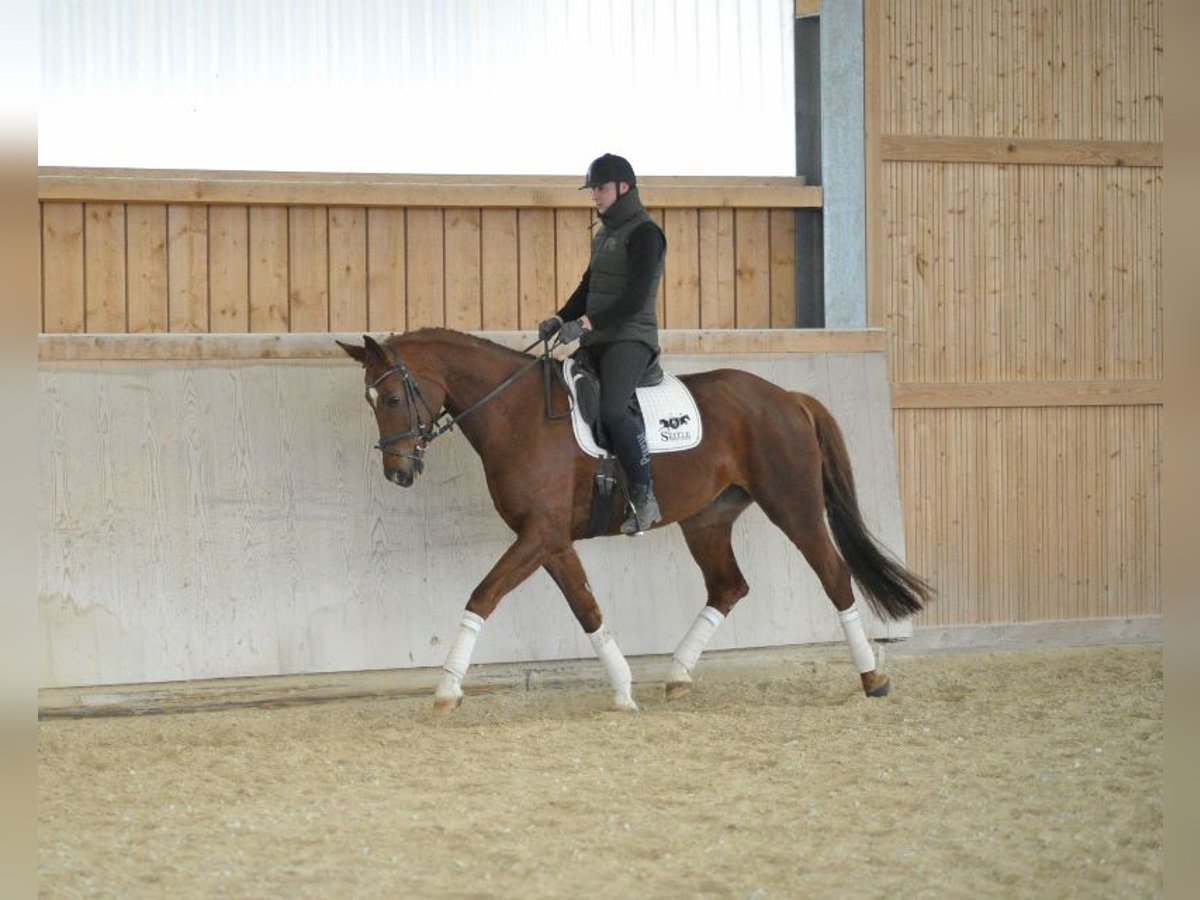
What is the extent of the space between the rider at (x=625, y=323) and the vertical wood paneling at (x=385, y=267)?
1.36 meters

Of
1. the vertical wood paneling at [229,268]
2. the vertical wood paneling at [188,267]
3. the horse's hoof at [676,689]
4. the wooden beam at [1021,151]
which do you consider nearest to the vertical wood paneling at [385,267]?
the vertical wood paneling at [229,268]

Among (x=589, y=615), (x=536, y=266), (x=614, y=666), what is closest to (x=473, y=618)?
(x=589, y=615)

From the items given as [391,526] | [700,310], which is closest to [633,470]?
[391,526]

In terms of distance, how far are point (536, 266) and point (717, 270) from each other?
0.95 meters

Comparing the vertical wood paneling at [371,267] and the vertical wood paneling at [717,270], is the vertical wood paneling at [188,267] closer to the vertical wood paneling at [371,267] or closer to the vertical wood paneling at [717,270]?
the vertical wood paneling at [371,267]

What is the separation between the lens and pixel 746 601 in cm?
709

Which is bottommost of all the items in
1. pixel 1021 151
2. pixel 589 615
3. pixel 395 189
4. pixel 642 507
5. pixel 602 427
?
pixel 589 615

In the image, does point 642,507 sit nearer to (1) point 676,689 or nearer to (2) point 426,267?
(1) point 676,689

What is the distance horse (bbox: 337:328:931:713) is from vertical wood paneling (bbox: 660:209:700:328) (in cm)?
106

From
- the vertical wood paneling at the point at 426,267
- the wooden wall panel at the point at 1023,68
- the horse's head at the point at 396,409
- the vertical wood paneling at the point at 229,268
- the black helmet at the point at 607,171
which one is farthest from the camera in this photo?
the wooden wall panel at the point at 1023,68

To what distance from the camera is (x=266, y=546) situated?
6414 millimetres

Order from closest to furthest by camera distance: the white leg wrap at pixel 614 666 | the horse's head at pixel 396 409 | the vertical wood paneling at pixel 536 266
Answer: the horse's head at pixel 396 409, the white leg wrap at pixel 614 666, the vertical wood paneling at pixel 536 266

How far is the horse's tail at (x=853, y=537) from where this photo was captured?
21.3 feet

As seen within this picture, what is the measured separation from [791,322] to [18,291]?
6597 mm
